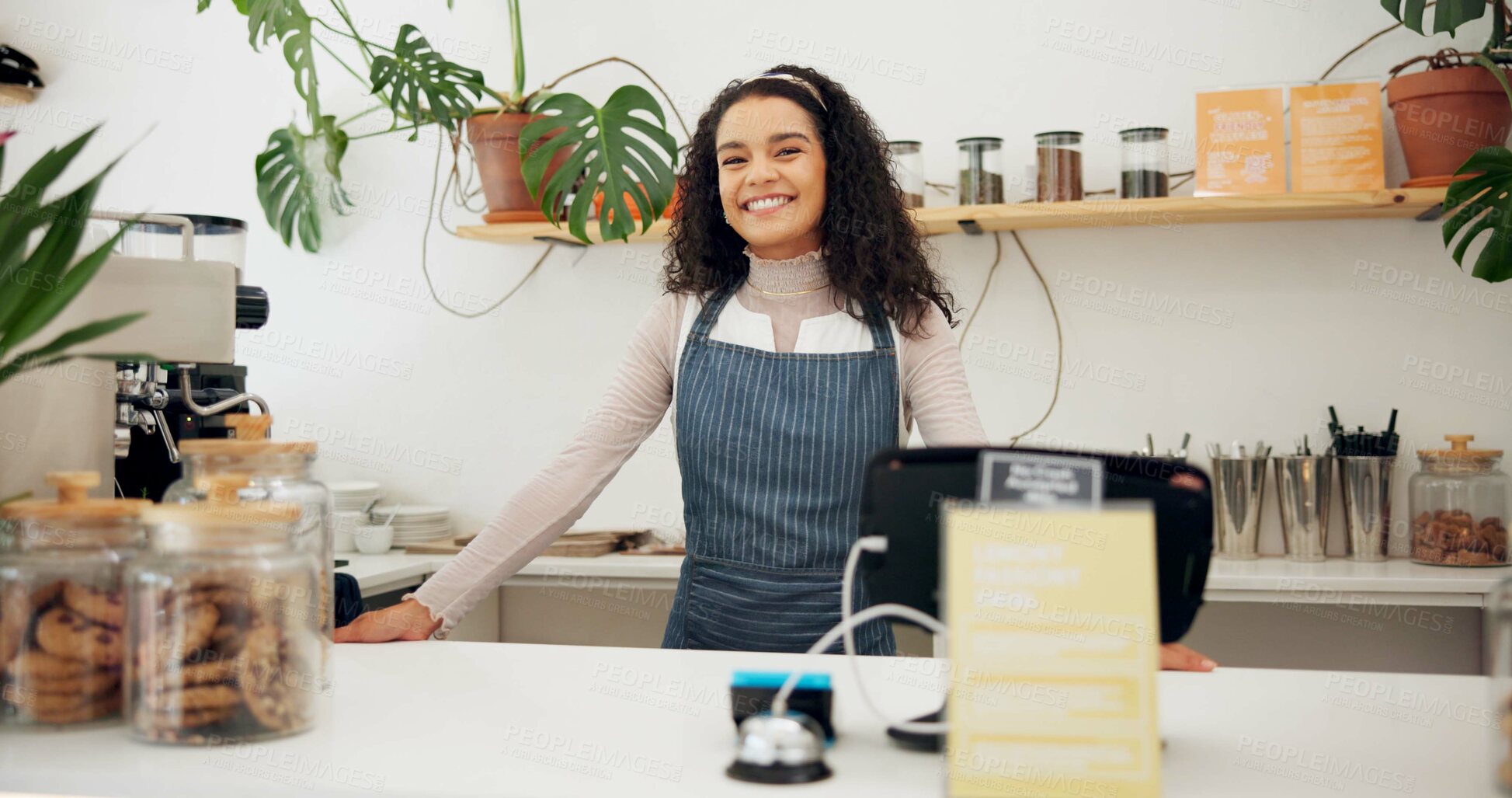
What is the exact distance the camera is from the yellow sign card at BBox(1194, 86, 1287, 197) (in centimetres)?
273

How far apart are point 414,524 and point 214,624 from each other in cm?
232

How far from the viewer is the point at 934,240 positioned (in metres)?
3.10

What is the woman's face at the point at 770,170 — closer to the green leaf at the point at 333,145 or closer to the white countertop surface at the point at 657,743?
the white countertop surface at the point at 657,743

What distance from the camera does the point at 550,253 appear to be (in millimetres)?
3369

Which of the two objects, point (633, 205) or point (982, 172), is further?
point (633, 205)

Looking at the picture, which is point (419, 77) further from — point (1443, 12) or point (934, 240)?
point (1443, 12)

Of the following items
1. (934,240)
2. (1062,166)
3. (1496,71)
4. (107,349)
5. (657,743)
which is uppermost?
(1496,71)

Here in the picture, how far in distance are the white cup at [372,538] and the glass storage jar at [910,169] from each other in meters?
1.61

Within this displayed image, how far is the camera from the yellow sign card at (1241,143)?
2.73m

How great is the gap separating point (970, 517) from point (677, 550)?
7.13 ft

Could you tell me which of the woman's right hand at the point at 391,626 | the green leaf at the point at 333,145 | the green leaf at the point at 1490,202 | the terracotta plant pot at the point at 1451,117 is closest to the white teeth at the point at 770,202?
the woman's right hand at the point at 391,626

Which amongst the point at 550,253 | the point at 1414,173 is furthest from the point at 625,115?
the point at 1414,173

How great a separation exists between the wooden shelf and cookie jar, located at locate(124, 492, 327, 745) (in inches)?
82.2

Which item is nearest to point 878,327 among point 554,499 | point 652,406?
point 652,406
